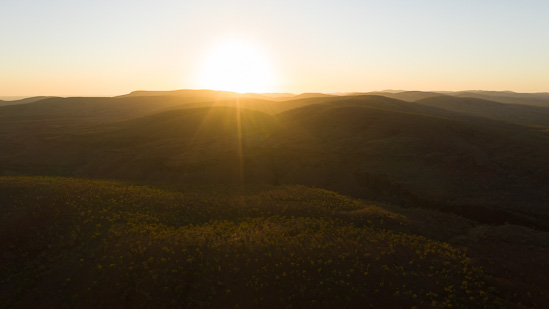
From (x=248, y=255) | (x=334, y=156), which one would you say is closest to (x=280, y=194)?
(x=248, y=255)

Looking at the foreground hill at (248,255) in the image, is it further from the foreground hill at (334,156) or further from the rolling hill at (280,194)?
the foreground hill at (334,156)

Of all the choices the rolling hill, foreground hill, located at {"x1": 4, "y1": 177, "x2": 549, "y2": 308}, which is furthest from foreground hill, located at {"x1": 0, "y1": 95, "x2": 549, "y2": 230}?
foreground hill, located at {"x1": 4, "y1": 177, "x2": 549, "y2": 308}

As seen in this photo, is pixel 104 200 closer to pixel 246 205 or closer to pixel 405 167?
pixel 246 205

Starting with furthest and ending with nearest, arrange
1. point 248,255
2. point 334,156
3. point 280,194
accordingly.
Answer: point 334,156
point 280,194
point 248,255

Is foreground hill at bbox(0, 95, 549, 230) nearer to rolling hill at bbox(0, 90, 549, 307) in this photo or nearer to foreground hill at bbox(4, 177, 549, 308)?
rolling hill at bbox(0, 90, 549, 307)

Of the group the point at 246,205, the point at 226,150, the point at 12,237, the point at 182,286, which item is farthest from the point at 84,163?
the point at 182,286

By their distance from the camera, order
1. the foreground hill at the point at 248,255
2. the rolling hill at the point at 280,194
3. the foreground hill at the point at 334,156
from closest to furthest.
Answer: the foreground hill at the point at 248,255 < the rolling hill at the point at 280,194 < the foreground hill at the point at 334,156

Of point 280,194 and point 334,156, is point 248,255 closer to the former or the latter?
point 280,194

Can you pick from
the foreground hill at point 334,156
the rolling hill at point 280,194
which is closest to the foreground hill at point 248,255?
the rolling hill at point 280,194
